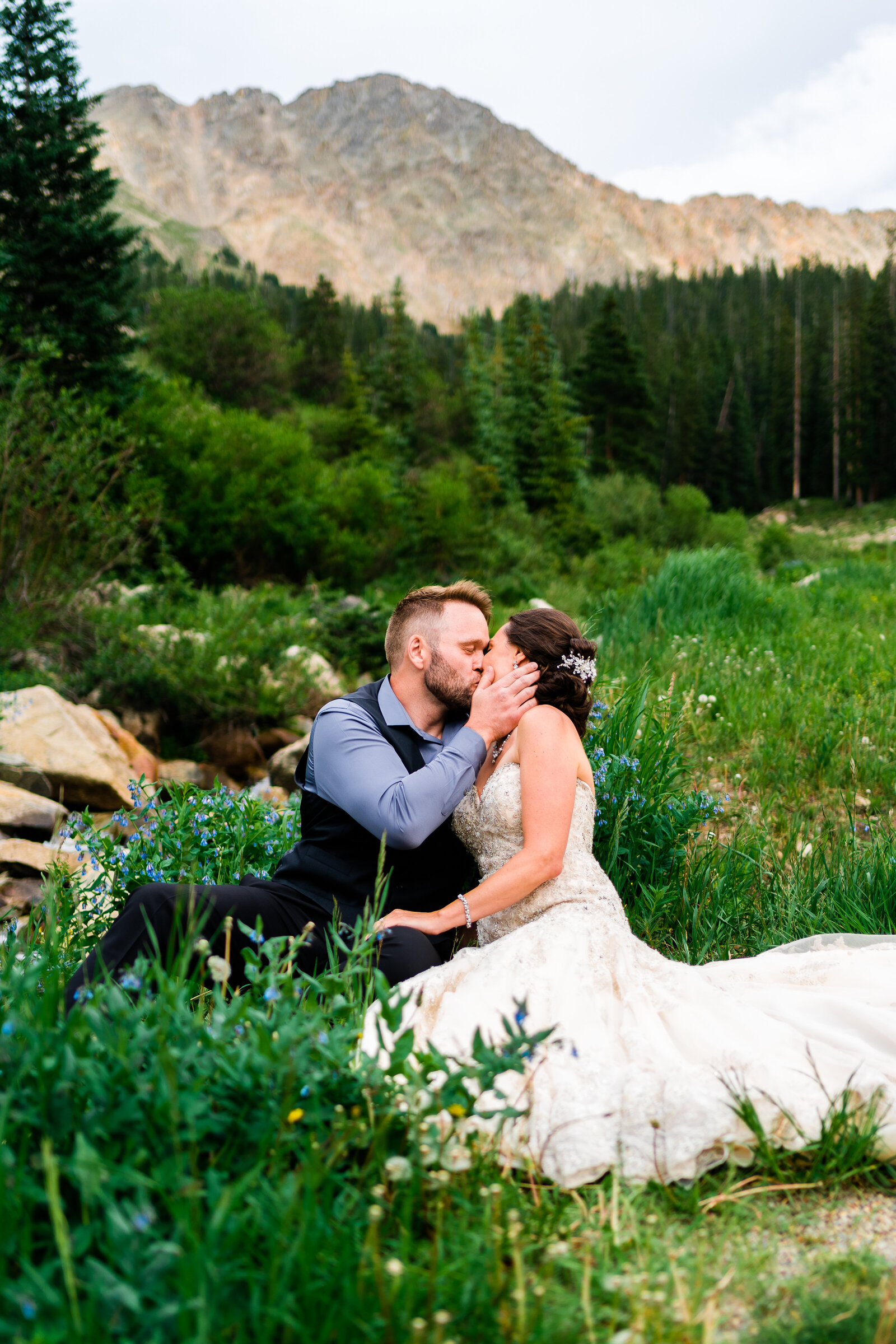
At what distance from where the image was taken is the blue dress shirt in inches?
117

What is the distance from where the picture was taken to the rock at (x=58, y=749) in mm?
8141

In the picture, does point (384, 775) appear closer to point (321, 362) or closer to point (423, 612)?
point (423, 612)

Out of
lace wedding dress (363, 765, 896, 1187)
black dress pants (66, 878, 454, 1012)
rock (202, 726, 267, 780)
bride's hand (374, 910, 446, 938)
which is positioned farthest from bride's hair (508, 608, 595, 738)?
rock (202, 726, 267, 780)

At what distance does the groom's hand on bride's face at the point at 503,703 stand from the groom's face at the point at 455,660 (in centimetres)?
18

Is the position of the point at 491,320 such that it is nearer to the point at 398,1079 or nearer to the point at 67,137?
the point at 67,137

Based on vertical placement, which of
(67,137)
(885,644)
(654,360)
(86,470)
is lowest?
(885,644)

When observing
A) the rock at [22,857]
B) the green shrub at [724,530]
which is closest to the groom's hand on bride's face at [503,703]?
the rock at [22,857]

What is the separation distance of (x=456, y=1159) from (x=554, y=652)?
1932 mm

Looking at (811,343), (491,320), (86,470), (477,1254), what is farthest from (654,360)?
(477,1254)

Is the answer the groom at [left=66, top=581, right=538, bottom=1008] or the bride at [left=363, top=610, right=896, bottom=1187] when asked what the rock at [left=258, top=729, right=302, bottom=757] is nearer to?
the groom at [left=66, top=581, right=538, bottom=1008]

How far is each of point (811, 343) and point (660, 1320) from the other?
6837 centimetres

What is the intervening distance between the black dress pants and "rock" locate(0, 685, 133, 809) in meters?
5.25

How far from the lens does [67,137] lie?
663 inches

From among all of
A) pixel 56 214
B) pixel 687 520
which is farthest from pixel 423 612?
pixel 687 520
